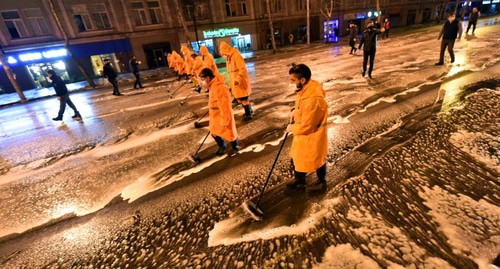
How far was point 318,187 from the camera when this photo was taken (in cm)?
334

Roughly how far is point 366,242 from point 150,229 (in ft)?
8.55

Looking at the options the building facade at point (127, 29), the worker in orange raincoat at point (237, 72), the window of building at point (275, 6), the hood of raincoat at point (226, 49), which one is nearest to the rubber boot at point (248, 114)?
the worker in orange raincoat at point (237, 72)

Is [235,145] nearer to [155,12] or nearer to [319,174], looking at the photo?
[319,174]

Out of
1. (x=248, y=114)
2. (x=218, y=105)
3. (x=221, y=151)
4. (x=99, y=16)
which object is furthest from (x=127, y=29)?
(x=218, y=105)

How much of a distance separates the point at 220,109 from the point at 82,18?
80.3ft

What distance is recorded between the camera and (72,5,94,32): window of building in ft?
67.9

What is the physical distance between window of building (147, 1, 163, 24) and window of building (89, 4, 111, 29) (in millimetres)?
3919

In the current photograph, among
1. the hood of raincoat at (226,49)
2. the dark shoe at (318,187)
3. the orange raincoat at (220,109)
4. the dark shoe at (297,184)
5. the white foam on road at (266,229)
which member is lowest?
the white foam on road at (266,229)

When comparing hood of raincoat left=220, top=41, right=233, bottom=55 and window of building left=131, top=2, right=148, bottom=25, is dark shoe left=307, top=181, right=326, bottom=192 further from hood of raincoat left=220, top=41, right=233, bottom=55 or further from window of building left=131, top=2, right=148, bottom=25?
window of building left=131, top=2, right=148, bottom=25

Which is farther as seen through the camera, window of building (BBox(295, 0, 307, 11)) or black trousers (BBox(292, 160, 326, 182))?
window of building (BBox(295, 0, 307, 11))

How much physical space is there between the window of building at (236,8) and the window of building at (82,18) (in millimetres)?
13677

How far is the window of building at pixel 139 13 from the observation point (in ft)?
73.8

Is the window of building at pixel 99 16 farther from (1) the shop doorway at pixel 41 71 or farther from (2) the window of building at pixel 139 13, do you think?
(1) the shop doorway at pixel 41 71

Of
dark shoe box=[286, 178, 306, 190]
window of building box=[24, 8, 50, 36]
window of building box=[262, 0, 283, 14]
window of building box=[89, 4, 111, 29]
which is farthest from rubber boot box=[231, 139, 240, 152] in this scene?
window of building box=[262, 0, 283, 14]
